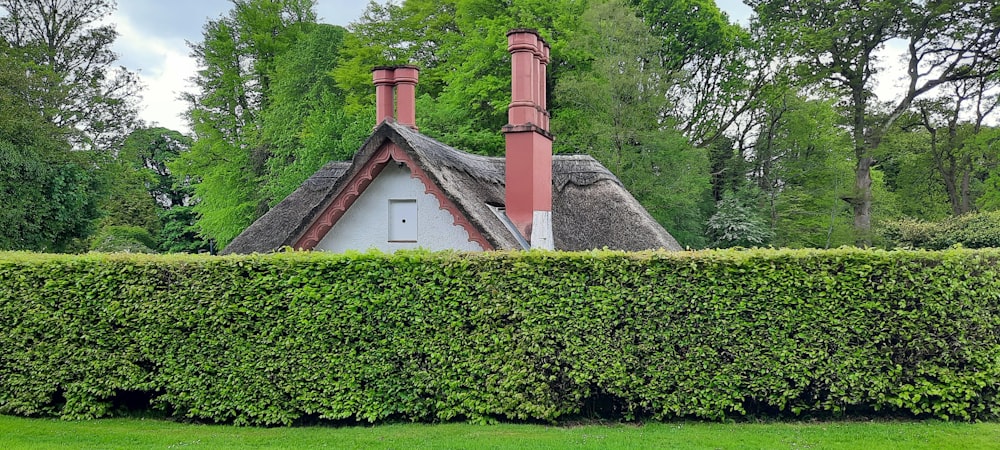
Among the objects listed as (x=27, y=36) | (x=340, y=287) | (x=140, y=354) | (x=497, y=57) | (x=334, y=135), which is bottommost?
(x=140, y=354)

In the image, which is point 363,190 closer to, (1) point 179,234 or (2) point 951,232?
(2) point 951,232

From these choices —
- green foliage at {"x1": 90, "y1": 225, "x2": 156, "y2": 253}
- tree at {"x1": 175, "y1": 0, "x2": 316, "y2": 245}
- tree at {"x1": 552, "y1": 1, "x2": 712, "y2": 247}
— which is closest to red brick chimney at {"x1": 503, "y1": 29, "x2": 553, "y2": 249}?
tree at {"x1": 552, "y1": 1, "x2": 712, "y2": 247}

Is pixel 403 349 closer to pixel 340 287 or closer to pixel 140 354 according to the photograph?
pixel 340 287

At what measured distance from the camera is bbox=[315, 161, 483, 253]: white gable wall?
11.7 m

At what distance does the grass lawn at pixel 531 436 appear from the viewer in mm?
7020

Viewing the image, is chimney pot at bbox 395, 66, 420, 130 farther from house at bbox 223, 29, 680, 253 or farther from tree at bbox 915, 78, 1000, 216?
tree at bbox 915, 78, 1000, 216

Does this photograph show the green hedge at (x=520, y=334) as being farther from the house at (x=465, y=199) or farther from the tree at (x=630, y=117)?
the tree at (x=630, y=117)

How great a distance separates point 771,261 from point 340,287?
4994mm

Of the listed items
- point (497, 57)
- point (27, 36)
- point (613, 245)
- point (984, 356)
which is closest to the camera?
point (984, 356)

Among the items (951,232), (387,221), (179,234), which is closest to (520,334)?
(387,221)

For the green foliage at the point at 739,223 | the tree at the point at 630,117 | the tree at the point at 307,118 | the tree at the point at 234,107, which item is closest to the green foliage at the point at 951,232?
the green foliage at the point at 739,223

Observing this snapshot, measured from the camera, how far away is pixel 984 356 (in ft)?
24.8

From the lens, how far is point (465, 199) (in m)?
11.3

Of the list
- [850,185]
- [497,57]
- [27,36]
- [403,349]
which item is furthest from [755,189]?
[27,36]
